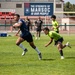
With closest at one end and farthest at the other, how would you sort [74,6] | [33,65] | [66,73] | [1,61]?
[66,73] → [33,65] → [1,61] → [74,6]

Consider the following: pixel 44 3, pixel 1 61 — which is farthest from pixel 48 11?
pixel 1 61

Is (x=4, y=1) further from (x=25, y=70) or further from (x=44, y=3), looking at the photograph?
(x=25, y=70)

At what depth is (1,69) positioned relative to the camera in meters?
11.4

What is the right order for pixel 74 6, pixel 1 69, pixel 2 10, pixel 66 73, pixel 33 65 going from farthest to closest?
1. pixel 74 6
2. pixel 2 10
3. pixel 33 65
4. pixel 1 69
5. pixel 66 73

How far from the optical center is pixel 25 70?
36.5 ft

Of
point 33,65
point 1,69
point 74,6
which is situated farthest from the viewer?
point 74,6

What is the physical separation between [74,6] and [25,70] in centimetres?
12011

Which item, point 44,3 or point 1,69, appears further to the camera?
point 44,3

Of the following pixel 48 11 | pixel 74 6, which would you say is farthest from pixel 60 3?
pixel 74 6

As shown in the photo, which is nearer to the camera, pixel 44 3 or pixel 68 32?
pixel 68 32

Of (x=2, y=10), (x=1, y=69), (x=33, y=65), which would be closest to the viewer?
(x=1, y=69)

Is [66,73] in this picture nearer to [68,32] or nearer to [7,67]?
[7,67]

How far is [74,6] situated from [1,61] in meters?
118

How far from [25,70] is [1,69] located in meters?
0.79
